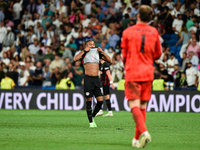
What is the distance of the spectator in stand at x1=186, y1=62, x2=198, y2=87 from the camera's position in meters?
19.2

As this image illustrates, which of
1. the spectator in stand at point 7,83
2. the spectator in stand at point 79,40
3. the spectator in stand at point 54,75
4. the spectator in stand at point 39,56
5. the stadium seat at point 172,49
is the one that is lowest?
the spectator in stand at point 7,83

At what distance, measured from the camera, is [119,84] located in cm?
2036

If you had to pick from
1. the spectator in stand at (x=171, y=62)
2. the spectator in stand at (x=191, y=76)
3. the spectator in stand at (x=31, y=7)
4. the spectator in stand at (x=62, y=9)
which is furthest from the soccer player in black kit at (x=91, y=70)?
the spectator in stand at (x=31, y=7)

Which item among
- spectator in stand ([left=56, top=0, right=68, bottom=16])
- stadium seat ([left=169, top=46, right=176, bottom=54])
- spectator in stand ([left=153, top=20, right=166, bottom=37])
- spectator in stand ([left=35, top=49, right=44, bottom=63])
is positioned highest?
spectator in stand ([left=56, top=0, right=68, bottom=16])

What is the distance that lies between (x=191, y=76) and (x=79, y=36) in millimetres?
6891

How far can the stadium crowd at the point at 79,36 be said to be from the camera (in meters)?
20.4

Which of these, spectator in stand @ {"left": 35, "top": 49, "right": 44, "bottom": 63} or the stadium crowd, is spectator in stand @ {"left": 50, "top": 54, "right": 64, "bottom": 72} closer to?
the stadium crowd

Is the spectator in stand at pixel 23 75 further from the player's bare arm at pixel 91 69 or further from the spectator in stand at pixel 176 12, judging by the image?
the player's bare arm at pixel 91 69

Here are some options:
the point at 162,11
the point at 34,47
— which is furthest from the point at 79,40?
the point at 162,11

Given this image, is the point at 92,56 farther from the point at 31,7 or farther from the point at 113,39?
the point at 31,7

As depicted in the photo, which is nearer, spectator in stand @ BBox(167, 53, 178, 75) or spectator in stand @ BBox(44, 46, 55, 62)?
spectator in stand @ BBox(167, 53, 178, 75)

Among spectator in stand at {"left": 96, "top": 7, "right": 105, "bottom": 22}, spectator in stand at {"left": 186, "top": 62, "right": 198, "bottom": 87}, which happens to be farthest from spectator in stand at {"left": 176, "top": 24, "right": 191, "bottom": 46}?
spectator in stand at {"left": 96, "top": 7, "right": 105, "bottom": 22}

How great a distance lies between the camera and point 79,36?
2320 cm

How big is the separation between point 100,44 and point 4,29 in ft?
20.7
